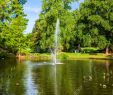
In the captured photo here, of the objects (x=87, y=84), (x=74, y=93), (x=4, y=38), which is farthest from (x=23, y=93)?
(x=4, y=38)

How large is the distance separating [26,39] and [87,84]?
49.8 metres

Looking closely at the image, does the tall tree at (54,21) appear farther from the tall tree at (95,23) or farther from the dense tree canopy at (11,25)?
the dense tree canopy at (11,25)

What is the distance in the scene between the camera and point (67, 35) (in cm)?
8044

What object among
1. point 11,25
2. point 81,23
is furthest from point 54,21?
point 11,25

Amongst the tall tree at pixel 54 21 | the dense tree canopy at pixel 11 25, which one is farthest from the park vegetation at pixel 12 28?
the tall tree at pixel 54 21

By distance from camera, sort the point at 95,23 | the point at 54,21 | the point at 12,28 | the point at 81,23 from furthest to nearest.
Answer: the point at 81,23 < the point at 54,21 < the point at 95,23 < the point at 12,28

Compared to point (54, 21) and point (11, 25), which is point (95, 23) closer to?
point (54, 21)

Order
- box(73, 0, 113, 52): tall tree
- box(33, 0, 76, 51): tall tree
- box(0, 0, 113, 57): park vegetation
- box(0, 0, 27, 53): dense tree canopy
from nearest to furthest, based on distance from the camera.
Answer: box(0, 0, 27, 53): dense tree canopy
box(0, 0, 113, 57): park vegetation
box(73, 0, 113, 52): tall tree
box(33, 0, 76, 51): tall tree

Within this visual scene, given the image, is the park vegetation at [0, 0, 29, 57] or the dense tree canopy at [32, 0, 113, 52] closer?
the park vegetation at [0, 0, 29, 57]

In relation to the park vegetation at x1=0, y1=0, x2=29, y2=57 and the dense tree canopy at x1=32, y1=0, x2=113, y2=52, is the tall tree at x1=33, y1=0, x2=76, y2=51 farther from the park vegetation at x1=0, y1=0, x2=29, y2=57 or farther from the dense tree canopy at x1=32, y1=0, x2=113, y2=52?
the park vegetation at x1=0, y1=0, x2=29, y2=57

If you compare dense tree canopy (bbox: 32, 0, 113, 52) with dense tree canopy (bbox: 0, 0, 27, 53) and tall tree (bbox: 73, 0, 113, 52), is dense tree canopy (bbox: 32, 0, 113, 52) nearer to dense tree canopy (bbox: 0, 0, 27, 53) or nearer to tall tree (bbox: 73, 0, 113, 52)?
tall tree (bbox: 73, 0, 113, 52)

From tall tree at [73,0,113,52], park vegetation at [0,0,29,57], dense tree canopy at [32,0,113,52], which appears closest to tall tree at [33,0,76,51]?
dense tree canopy at [32,0,113,52]

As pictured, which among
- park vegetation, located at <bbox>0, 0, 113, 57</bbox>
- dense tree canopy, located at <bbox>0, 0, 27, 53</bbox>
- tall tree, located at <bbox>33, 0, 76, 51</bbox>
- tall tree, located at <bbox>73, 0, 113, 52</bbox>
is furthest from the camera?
tall tree, located at <bbox>33, 0, 76, 51</bbox>

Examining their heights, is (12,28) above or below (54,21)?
below
